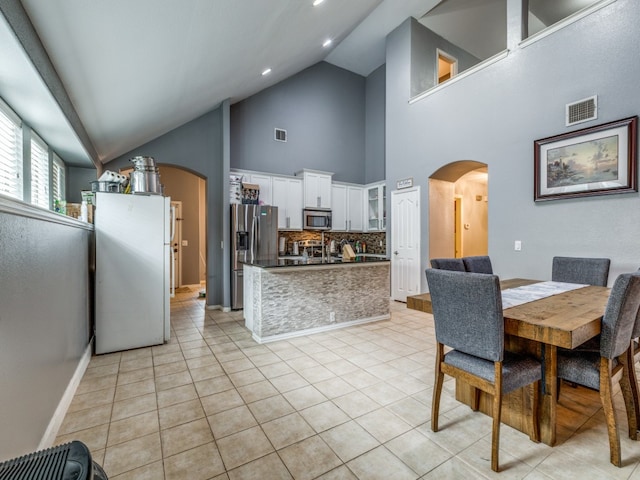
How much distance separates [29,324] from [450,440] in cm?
243

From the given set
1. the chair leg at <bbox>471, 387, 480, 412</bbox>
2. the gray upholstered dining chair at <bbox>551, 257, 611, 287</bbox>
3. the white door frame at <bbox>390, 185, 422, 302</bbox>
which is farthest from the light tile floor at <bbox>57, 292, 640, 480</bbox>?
the white door frame at <bbox>390, 185, 422, 302</bbox>

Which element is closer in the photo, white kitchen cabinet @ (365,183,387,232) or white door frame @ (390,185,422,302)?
white door frame @ (390,185,422,302)

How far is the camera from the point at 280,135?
6184 mm

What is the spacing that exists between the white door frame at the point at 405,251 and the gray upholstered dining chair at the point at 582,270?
2.32 metres

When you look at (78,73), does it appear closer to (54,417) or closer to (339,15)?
(54,417)

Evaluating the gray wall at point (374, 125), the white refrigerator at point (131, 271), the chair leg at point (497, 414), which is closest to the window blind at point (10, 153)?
the white refrigerator at point (131, 271)

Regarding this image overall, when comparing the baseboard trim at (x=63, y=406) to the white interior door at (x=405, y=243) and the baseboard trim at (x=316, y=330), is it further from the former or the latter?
the white interior door at (x=405, y=243)

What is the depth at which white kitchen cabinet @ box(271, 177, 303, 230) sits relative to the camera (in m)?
5.87

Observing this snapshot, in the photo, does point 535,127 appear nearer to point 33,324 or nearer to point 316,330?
point 316,330

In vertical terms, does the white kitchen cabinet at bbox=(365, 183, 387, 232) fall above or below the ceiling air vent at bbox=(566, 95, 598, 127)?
below

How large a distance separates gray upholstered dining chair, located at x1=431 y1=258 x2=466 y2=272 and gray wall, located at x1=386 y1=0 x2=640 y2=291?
156 centimetres

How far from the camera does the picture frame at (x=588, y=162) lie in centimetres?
309

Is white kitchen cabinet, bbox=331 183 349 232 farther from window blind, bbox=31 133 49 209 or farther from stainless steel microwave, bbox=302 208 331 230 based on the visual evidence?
window blind, bbox=31 133 49 209

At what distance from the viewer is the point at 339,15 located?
13.3 ft
